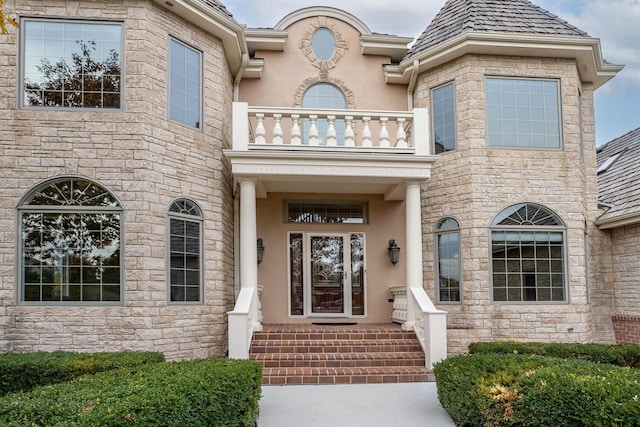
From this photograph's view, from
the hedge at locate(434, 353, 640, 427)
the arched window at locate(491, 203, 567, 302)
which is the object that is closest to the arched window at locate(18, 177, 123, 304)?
the hedge at locate(434, 353, 640, 427)

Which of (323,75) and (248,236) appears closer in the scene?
(248,236)

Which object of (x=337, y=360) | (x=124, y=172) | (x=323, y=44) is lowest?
(x=337, y=360)

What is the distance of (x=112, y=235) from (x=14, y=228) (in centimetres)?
146

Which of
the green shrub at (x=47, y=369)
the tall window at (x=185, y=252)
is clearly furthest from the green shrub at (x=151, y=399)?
the tall window at (x=185, y=252)

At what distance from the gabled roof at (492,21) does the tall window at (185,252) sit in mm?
6052

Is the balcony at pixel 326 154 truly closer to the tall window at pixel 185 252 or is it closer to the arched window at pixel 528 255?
the tall window at pixel 185 252

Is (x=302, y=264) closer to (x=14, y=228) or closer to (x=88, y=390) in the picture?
(x=14, y=228)

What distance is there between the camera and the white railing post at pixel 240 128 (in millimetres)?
9148

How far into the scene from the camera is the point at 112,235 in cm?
823

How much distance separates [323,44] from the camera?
464 inches

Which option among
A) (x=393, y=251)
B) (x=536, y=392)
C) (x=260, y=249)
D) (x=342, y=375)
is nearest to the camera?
(x=536, y=392)

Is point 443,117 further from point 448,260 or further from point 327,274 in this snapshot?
point 327,274

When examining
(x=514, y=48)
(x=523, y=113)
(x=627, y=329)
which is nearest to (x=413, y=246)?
(x=523, y=113)

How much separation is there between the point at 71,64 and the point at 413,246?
6.73 m
